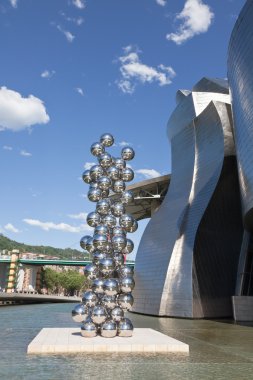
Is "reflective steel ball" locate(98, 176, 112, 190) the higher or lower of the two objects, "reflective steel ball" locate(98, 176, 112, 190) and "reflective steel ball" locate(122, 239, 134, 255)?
the higher

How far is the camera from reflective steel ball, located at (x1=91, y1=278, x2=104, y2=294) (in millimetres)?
9641

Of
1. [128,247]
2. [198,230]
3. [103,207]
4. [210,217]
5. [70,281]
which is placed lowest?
[70,281]

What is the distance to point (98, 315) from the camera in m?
9.13

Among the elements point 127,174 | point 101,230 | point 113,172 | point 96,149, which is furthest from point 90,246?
point 96,149

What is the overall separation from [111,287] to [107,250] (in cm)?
117

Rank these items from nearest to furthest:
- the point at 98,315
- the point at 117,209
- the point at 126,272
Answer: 1. the point at 98,315
2. the point at 126,272
3. the point at 117,209

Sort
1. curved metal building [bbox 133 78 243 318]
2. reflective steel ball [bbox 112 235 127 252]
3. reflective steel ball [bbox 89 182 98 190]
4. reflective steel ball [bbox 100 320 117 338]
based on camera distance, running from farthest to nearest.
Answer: curved metal building [bbox 133 78 243 318], reflective steel ball [bbox 89 182 98 190], reflective steel ball [bbox 112 235 127 252], reflective steel ball [bbox 100 320 117 338]

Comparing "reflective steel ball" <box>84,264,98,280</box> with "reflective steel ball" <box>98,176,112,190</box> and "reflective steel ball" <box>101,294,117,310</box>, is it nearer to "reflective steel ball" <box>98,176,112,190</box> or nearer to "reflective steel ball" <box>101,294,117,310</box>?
"reflective steel ball" <box>101,294,117,310</box>

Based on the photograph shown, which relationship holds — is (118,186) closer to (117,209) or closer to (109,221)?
(117,209)

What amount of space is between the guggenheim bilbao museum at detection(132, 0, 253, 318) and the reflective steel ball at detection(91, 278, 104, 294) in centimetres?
942

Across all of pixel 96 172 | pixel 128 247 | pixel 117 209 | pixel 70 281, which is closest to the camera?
pixel 128 247

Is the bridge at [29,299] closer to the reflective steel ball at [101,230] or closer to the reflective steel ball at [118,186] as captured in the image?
the reflective steel ball at [118,186]

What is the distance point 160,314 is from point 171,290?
4.39ft

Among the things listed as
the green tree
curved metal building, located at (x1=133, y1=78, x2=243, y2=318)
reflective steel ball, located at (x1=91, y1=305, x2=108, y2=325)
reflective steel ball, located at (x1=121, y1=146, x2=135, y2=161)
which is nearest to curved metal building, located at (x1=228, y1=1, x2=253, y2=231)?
curved metal building, located at (x1=133, y1=78, x2=243, y2=318)
